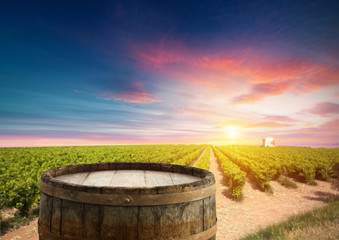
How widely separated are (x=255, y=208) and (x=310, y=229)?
4.64 metres

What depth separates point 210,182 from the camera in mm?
2119

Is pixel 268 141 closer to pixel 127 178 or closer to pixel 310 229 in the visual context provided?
pixel 310 229

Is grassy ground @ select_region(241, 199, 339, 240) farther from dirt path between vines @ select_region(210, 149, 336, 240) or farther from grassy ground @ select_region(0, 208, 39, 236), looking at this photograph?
grassy ground @ select_region(0, 208, 39, 236)

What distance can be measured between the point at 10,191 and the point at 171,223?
940 centimetres

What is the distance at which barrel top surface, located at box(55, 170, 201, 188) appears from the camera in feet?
8.48

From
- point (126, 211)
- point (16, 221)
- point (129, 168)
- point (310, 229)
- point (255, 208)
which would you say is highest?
point (129, 168)

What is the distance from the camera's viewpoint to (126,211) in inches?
68.6

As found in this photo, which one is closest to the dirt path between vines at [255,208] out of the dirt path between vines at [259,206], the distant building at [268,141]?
the dirt path between vines at [259,206]

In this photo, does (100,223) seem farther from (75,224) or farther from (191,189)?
(191,189)

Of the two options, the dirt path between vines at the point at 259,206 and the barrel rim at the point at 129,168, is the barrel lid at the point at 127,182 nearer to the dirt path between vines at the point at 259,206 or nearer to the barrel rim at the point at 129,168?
the barrel rim at the point at 129,168

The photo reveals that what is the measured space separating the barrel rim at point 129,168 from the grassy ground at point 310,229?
14.6 ft

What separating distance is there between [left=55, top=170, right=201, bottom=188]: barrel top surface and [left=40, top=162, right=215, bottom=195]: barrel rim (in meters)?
0.07

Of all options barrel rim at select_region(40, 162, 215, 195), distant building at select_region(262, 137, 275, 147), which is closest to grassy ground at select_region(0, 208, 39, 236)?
barrel rim at select_region(40, 162, 215, 195)

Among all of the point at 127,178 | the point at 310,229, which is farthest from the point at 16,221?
the point at 310,229
